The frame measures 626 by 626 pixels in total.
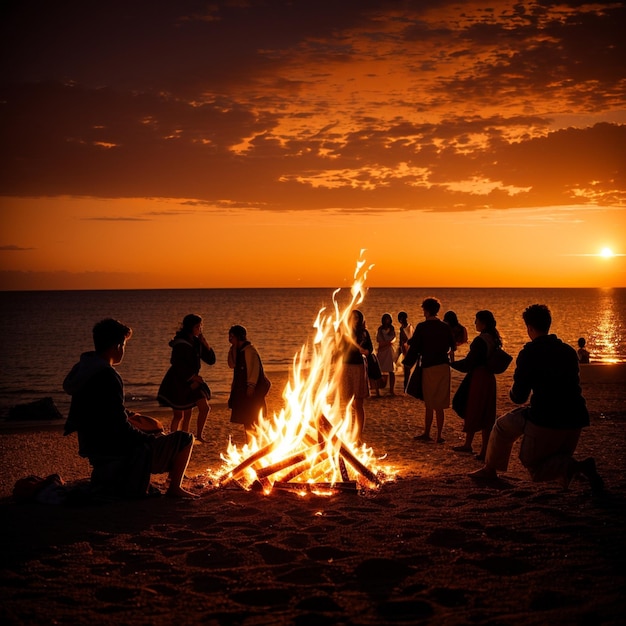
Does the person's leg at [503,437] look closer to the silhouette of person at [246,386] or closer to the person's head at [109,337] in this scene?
the silhouette of person at [246,386]

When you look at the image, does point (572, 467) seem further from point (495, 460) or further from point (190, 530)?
point (190, 530)

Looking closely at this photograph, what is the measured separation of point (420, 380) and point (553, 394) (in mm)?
3869

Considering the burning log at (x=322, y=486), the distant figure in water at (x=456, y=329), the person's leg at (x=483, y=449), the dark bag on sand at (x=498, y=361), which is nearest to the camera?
the burning log at (x=322, y=486)

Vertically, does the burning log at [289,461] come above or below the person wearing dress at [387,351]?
below

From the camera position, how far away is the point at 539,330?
6.92 metres

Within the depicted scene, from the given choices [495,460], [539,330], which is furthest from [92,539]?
[539,330]

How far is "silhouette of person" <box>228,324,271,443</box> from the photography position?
9.68m

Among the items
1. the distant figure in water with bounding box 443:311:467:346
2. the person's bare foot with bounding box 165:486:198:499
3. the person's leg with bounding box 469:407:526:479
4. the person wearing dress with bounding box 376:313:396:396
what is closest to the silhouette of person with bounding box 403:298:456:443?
the distant figure in water with bounding box 443:311:467:346

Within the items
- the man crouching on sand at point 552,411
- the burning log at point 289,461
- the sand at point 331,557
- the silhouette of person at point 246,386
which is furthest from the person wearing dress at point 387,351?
the man crouching on sand at point 552,411

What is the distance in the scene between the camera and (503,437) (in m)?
7.09

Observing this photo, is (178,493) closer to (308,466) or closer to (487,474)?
(308,466)

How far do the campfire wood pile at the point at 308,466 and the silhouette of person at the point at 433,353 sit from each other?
2840 millimetres

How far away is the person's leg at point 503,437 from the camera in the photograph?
274 inches

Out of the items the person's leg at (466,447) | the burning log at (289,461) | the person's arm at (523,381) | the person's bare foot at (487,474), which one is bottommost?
the person's leg at (466,447)
